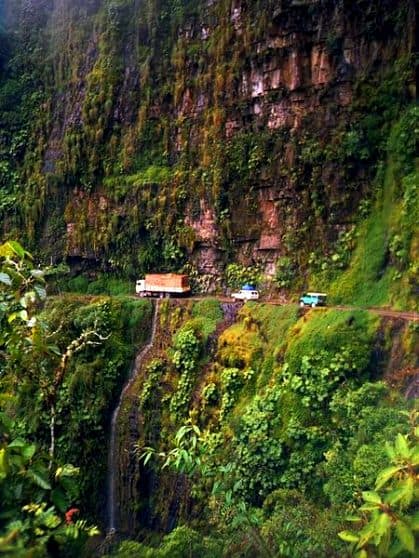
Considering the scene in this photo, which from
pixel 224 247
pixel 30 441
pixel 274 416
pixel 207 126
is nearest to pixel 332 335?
pixel 274 416

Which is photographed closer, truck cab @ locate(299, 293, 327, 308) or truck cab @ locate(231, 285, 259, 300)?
truck cab @ locate(299, 293, 327, 308)

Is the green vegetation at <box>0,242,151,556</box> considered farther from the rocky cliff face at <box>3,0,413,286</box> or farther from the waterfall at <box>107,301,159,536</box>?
the rocky cliff face at <box>3,0,413,286</box>

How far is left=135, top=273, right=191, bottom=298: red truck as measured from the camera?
575 inches

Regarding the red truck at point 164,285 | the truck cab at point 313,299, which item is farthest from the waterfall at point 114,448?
the truck cab at point 313,299

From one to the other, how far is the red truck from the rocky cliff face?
3.51 feet

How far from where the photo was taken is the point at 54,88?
1988 centimetres

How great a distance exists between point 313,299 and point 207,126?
265 inches

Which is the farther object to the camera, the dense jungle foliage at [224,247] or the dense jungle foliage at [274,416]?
the dense jungle foliage at [224,247]

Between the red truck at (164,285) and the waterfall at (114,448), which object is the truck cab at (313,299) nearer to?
the red truck at (164,285)

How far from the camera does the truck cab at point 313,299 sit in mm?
11930

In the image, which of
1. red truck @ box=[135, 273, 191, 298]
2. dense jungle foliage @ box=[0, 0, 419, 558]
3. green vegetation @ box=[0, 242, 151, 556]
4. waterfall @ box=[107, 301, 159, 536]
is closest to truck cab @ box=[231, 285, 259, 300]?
dense jungle foliage @ box=[0, 0, 419, 558]

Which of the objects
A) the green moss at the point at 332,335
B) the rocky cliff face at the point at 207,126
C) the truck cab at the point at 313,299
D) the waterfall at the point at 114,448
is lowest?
the waterfall at the point at 114,448

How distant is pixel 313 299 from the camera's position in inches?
470

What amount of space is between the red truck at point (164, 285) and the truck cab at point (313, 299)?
12.5 ft
